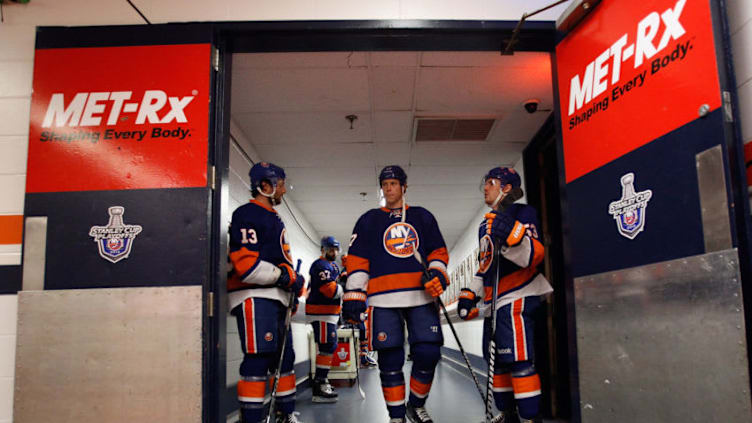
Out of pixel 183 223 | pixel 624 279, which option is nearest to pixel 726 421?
pixel 624 279

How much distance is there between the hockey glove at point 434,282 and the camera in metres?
3.06

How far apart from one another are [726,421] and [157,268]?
2235 millimetres

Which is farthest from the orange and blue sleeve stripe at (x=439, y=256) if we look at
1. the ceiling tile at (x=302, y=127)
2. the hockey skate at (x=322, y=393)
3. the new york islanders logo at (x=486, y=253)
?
the hockey skate at (x=322, y=393)

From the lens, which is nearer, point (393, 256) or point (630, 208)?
point (630, 208)

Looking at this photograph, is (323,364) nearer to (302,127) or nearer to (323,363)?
(323,363)

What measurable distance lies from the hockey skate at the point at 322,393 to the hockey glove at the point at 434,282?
2510 millimetres

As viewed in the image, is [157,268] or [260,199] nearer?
[157,268]

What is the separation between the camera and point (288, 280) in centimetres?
330

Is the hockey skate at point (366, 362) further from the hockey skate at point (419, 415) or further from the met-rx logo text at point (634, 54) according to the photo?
the met-rx logo text at point (634, 54)

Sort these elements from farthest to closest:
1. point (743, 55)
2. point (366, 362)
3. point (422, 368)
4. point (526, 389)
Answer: point (366, 362) < point (422, 368) < point (526, 389) < point (743, 55)

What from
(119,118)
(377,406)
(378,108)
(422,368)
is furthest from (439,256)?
(377,406)

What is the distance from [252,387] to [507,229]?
161 cm

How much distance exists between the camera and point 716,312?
1.69 m

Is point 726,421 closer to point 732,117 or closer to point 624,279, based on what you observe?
point 624,279
